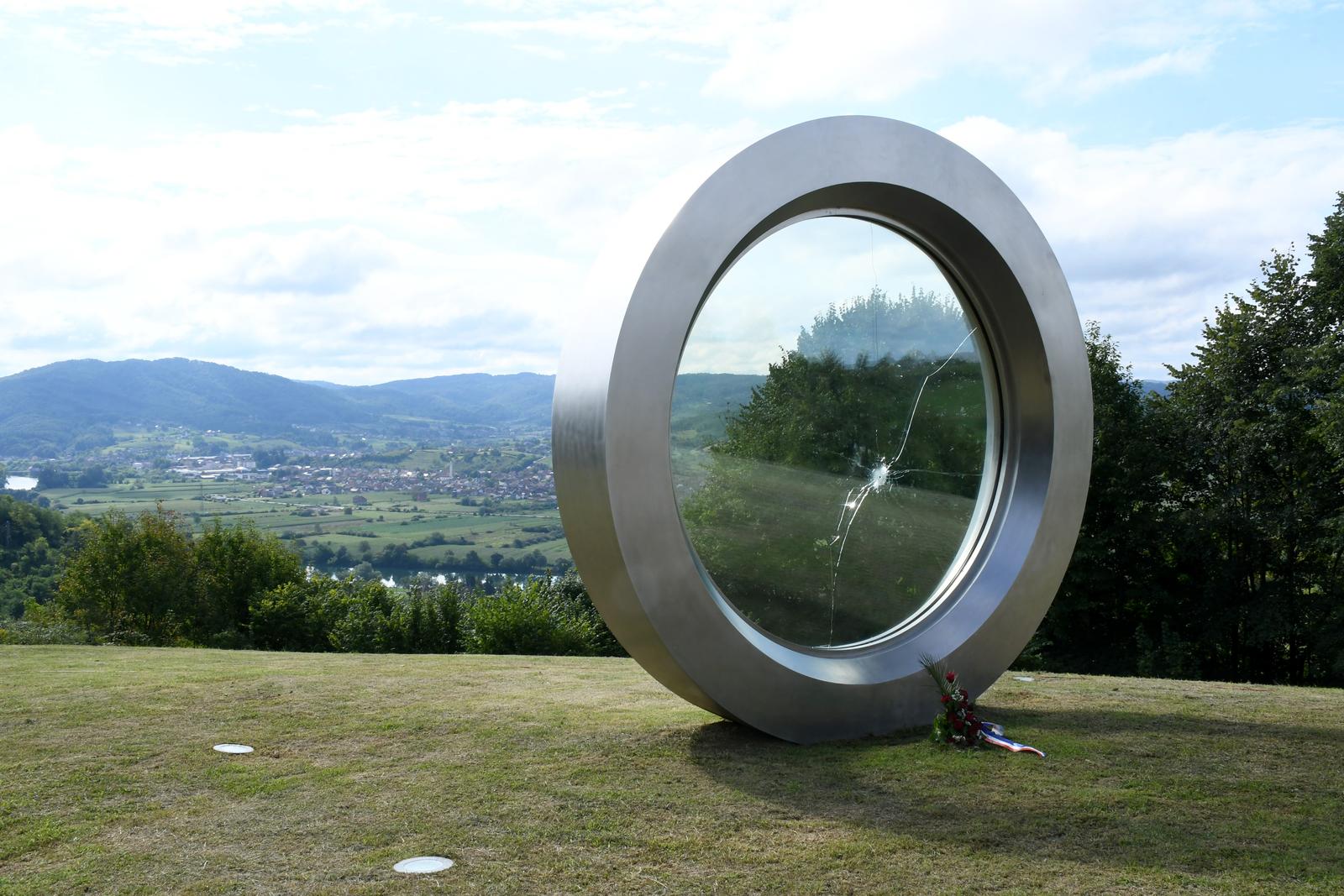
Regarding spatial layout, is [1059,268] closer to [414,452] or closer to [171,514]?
[171,514]

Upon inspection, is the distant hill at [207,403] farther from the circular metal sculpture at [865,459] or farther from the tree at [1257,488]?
the circular metal sculpture at [865,459]

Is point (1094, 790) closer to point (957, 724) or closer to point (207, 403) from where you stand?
point (957, 724)

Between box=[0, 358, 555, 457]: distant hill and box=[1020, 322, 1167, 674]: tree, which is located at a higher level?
box=[0, 358, 555, 457]: distant hill

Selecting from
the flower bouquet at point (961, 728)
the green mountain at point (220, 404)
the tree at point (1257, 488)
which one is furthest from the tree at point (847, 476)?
the green mountain at point (220, 404)

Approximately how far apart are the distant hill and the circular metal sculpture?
309 feet

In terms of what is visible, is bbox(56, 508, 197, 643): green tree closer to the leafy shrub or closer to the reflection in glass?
the leafy shrub

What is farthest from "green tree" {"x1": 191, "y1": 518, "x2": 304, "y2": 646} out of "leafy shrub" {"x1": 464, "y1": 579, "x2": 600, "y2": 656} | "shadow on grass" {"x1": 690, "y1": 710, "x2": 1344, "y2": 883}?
"shadow on grass" {"x1": 690, "y1": 710, "x2": 1344, "y2": 883}

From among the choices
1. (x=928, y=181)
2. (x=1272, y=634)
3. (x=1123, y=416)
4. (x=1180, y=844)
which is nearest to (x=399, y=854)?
(x=1180, y=844)

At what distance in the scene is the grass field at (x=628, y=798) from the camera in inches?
197

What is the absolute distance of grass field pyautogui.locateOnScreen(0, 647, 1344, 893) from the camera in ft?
16.5

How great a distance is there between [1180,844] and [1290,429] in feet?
83.7

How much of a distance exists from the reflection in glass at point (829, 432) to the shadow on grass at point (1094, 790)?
1.16 m

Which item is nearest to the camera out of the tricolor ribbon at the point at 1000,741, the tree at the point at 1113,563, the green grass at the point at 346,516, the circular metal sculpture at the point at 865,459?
the circular metal sculpture at the point at 865,459

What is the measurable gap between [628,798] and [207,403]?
13081cm
